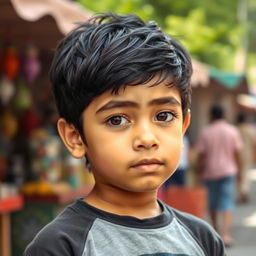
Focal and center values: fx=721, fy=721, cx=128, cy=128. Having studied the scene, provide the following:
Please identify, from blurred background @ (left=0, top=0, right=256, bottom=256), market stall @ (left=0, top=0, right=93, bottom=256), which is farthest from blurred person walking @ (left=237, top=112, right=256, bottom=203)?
market stall @ (left=0, top=0, right=93, bottom=256)

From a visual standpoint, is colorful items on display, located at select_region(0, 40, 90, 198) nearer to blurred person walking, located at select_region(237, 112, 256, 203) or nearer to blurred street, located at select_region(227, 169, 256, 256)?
blurred street, located at select_region(227, 169, 256, 256)

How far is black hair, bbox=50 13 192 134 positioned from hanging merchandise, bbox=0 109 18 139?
6.00 meters

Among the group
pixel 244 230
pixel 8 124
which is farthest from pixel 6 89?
pixel 244 230

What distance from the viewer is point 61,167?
8.30 meters

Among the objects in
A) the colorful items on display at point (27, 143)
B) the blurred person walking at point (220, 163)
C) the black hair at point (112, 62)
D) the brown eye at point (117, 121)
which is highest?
the black hair at point (112, 62)

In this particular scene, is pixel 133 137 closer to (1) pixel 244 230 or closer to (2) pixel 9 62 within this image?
(2) pixel 9 62

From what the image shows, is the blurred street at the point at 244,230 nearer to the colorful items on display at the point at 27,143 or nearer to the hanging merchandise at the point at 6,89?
the colorful items on display at the point at 27,143

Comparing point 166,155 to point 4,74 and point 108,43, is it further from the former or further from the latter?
point 4,74

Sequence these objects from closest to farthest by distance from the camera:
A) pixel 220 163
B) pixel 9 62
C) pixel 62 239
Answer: pixel 62 239
pixel 9 62
pixel 220 163

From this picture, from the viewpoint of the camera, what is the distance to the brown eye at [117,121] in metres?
1.84

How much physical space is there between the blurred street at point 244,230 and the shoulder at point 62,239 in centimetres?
709

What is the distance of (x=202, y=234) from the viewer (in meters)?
2.03

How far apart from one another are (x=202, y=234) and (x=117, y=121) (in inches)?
17.2

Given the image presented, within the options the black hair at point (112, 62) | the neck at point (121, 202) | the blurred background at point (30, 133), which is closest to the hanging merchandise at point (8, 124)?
the blurred background at point (30, 133)
